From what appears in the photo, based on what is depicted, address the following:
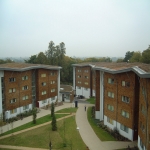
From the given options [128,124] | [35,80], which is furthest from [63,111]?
[128,124]

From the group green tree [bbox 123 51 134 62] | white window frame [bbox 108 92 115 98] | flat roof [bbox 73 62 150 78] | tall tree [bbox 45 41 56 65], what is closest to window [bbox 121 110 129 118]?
white window frame [bbox 108 92 115 98]

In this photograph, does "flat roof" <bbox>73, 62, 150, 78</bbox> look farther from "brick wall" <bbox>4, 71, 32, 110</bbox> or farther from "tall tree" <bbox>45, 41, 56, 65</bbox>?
"tall tree" <bbox>45, 41, 56, 65</bbox>

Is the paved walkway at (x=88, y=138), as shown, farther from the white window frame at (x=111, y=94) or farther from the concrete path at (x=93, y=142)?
the white window frame at (x=111, y=94)

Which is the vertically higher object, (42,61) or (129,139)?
(42,61)

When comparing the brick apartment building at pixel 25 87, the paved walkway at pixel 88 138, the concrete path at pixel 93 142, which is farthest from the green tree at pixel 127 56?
the concrete path at pixel 93 142

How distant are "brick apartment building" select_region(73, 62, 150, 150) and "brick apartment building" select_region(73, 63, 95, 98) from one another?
20650 mm

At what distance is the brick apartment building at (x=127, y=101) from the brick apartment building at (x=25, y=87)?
15.1 m

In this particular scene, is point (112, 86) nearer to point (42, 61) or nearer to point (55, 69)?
point (55, 69)

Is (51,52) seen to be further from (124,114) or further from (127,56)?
(124,114)

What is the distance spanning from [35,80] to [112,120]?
65.2 feet

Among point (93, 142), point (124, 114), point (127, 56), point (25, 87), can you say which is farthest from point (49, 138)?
point (127, 56)

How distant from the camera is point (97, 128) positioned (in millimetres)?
29359

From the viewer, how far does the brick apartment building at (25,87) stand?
33.2 meters

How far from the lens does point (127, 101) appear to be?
84.3 feet
